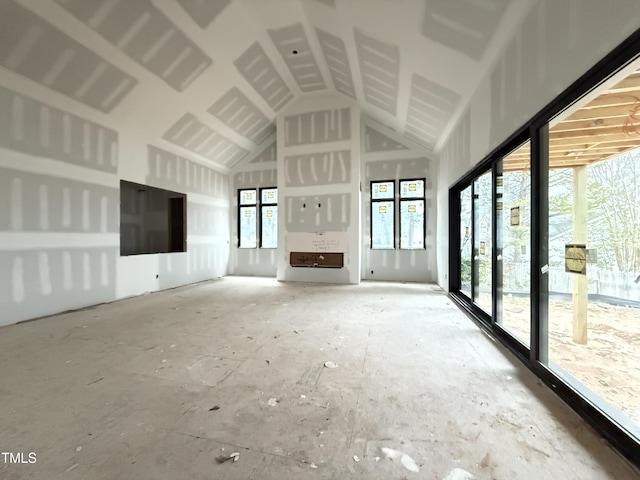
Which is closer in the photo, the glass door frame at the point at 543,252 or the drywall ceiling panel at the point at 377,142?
the glass door frame at the point at 543,252

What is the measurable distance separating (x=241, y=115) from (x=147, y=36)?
2833 mm

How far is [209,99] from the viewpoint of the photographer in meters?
5.77

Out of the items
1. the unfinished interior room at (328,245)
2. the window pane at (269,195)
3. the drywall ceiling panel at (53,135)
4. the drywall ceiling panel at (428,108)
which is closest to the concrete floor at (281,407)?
the unfinished interior room at (328,245)

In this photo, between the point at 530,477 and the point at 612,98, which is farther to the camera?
the point at 612,98

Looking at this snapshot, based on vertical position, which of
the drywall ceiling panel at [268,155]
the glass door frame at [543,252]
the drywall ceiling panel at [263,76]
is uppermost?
the drywall ceiling panel at [263,76]

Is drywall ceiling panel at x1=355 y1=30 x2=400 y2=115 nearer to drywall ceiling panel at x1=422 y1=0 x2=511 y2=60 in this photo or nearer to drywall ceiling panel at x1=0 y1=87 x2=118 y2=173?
drywall ceiling panel at x1=422 y1=0 x2=511 y2=60

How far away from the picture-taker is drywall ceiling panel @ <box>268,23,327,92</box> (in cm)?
509

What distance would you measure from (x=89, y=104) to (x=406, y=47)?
4.97 meters

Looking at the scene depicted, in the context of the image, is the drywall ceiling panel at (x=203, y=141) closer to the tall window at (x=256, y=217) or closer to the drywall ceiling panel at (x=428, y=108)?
the tall window at (x=256, y=217)

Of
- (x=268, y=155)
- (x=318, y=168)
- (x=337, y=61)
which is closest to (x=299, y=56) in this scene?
(x=337, y=61)

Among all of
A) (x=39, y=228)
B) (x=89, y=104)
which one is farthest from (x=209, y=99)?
(x=39, y=228)

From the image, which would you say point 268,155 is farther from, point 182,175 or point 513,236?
point 513,236

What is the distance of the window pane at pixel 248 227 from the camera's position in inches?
331

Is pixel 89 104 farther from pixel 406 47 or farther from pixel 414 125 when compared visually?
pixel 414 125
